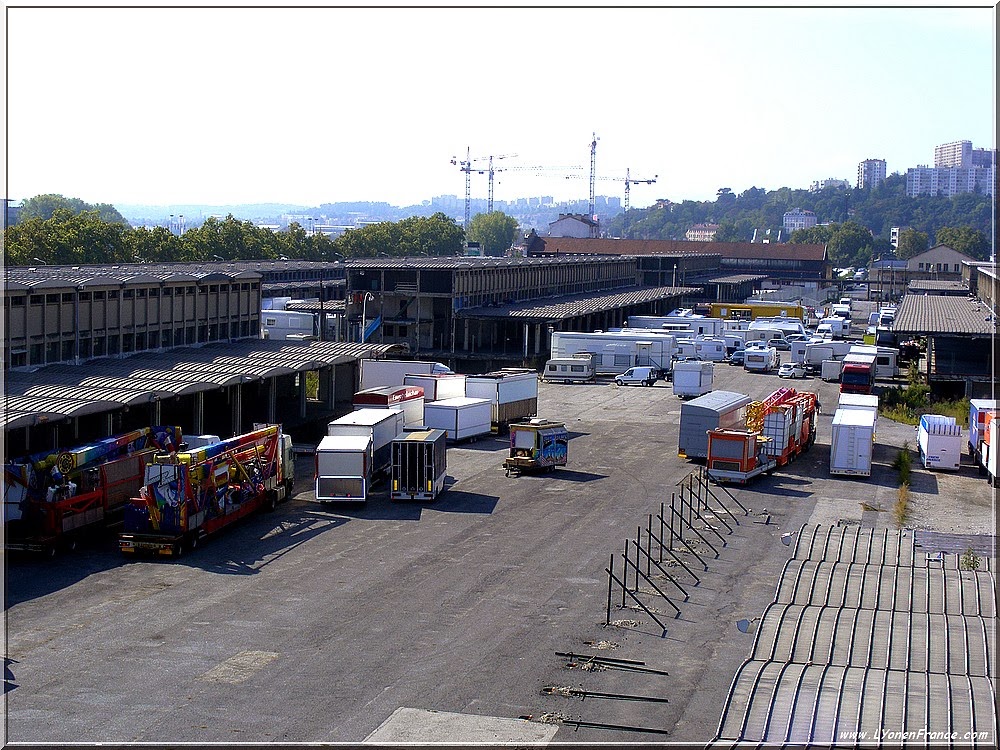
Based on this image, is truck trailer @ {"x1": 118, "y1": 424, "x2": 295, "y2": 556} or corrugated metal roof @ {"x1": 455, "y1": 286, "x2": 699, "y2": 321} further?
corrugated metal roof @ {"x1": 455, "y1": 286, "x2": 699, "y2": 321}

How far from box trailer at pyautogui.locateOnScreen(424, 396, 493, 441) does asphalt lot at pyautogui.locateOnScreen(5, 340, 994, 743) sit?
6.81 m

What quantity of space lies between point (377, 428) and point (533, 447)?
212 inches

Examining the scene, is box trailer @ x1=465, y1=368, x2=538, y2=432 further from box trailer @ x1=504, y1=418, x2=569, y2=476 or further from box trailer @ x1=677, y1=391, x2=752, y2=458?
box trailer @ x1=677, y1=391, x2=752, y2=458

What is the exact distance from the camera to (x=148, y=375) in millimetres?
36188

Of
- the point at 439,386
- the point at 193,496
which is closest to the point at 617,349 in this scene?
the point at 439,386

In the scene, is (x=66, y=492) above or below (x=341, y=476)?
above

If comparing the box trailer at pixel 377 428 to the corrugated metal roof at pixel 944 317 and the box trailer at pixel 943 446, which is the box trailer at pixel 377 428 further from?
the corrugated metal roof at pixel 944 317

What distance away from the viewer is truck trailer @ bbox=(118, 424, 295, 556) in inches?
1066

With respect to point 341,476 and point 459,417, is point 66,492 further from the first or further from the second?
point 459,417

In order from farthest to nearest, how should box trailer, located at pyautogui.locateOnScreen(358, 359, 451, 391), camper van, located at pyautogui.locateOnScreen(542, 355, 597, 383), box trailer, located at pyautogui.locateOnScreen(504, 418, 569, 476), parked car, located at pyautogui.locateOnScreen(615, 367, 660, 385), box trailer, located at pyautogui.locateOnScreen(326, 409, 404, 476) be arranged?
camper van, located at pyautogui.locateOnScreen(542, 355, 597, 383), parked car, located at pyautogui.locateOnScreen(615, 367, 660, 385), box trailer, located at pyautogui.locateOnScreen(358, 359, 451, 391), box trailer, located at pyautogui.locateOnScreen(504, 418, 569, 476), box trailer, located at pyautogui.locateOnScreen(326, 409, 404, 476)

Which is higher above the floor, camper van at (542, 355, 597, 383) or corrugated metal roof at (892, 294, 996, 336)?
corrugated metal roof at (892, 294, 996, 336)

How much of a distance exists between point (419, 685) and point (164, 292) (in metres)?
27.5

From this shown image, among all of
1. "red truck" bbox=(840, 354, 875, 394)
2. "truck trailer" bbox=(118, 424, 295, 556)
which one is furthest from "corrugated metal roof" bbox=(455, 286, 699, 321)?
"truck trailer" bbox=(118, 424, 295, 556)

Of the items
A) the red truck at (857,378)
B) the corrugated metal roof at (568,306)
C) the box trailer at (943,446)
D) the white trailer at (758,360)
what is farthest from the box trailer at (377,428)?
the white trailer at (758,360)
